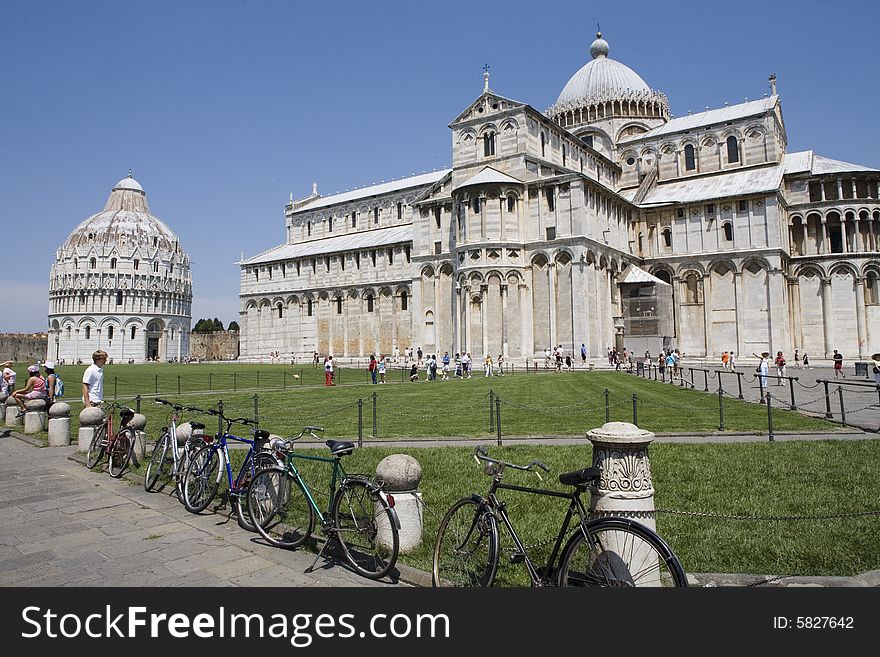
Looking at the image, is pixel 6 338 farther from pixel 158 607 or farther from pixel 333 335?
pixel 158 607

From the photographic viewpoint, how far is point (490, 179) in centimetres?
3984

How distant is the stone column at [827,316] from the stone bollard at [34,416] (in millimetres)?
47964

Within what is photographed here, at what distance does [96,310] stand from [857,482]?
102555 millimetres

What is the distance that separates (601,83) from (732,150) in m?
14.8

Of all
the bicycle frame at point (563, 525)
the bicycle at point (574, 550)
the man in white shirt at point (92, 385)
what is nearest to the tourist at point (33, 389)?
the man in white shirt at point (92, 385)

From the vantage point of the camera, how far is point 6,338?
275ft

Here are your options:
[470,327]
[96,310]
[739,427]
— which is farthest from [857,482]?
[96,310]

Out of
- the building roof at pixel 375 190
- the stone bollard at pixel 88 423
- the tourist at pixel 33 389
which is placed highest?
the building roof at pixel 375 190

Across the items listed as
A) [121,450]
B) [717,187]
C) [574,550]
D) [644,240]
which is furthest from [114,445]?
[717,187]

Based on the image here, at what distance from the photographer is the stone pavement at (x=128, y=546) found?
5.27 m

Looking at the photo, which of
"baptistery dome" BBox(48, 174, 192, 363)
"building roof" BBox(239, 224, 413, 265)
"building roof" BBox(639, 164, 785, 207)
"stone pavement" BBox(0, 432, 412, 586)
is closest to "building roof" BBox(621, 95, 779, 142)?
"building roof" BBox(639, 164, 785, 207)

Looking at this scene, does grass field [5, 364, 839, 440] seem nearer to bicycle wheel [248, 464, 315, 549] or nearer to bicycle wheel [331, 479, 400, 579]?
bicycle wheel [248, 464, 315, 549]

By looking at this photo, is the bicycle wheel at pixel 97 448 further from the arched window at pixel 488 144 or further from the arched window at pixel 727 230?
the arched window at pixel 727 230

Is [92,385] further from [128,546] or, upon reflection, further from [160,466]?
[128,546]
